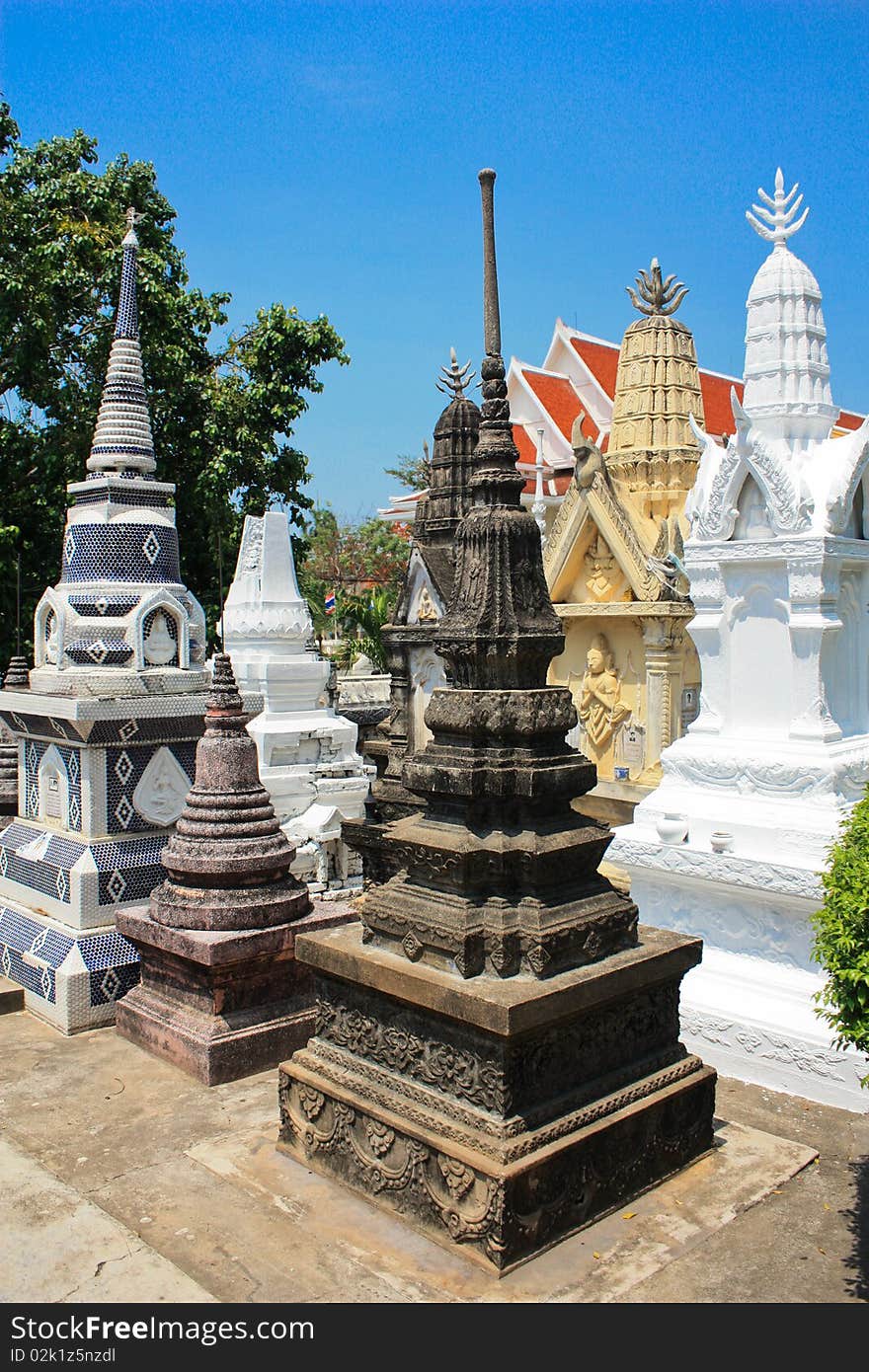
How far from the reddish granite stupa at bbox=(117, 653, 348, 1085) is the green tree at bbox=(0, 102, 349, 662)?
1325 centimetres

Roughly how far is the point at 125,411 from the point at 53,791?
315cm

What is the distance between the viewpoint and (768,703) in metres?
7.55

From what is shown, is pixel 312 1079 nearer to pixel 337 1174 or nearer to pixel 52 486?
pixel 337 1174

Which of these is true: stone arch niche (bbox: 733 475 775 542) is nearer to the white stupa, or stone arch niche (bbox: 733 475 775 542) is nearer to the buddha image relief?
the white stupa

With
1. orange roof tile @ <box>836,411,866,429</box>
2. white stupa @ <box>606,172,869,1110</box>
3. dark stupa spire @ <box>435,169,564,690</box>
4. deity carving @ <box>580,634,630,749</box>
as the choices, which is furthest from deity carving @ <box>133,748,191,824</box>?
orange roof tile @ <box>836,411,866,429</box>

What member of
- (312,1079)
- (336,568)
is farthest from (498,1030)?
(336,568)

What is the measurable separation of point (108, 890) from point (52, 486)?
13.8 m

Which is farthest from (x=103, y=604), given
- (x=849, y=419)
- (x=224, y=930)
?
(x=849, y=419)

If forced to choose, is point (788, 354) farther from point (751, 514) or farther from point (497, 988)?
point (497, 988)

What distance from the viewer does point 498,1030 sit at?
442 cm

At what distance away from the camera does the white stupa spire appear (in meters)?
7.62

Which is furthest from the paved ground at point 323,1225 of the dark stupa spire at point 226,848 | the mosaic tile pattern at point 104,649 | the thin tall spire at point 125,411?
the thin tall spire at point 125,411

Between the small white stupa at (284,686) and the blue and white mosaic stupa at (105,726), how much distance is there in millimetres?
3643

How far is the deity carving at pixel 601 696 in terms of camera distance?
14242mm
